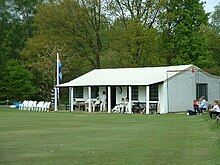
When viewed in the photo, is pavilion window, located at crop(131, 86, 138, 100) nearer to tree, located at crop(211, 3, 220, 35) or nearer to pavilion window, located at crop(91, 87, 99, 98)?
pavilion window, located at crop(91, 87, 99, 98)

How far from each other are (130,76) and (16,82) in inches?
734

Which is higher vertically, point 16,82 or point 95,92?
point 16,82

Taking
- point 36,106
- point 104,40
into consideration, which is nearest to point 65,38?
point 104,40

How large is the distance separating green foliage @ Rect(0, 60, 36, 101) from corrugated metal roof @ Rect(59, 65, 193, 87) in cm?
1235

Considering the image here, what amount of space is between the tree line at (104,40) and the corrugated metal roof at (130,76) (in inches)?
329

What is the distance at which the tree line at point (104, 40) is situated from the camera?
55375 millimetres

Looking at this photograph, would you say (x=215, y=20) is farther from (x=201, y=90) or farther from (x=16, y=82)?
(x=201, y=90)

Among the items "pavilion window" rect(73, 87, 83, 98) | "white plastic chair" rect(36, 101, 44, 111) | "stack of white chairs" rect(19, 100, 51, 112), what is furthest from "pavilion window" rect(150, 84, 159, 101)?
"white plastic chair" rect(36, 101, 44, 111)

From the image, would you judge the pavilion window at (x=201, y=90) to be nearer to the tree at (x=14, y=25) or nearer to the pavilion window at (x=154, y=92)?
the pavilion window at (x=154, y=92)

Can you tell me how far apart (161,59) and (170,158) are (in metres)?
45.3

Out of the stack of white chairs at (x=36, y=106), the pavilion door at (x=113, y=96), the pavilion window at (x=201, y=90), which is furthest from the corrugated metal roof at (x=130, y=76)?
the stack of white chairs at (x=36, y=106)

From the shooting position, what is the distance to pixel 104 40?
6009 cm

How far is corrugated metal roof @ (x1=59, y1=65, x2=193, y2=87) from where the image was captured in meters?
40.4

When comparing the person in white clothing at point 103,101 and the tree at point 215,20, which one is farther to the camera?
the tree at point 215,20
